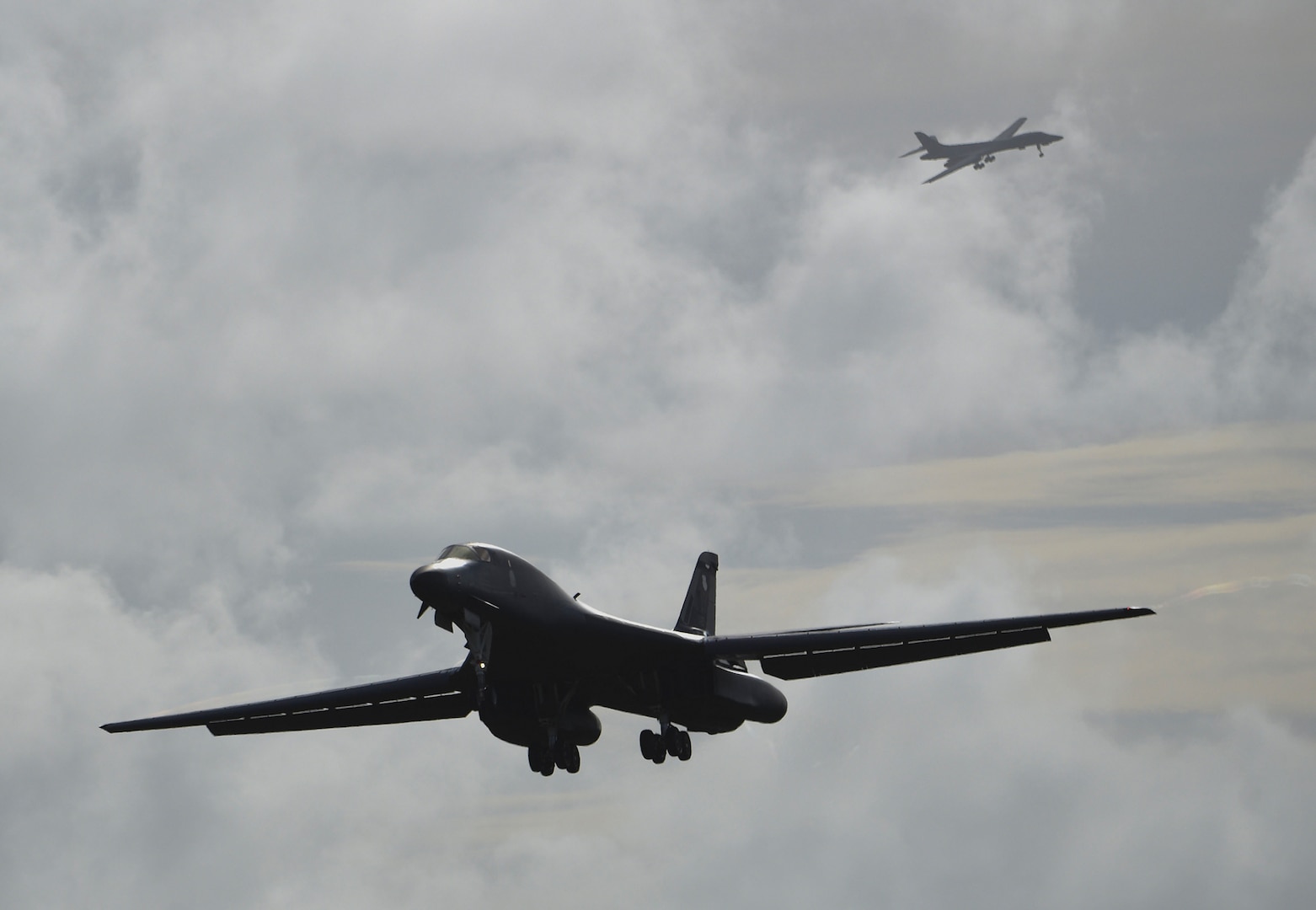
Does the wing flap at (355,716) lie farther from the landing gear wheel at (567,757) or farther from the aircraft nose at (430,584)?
the aircraft nose at (430,584)

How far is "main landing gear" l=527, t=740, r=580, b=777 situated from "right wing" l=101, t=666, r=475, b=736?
3.87 meters

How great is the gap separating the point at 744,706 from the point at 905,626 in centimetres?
631

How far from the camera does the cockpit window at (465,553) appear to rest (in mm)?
36969

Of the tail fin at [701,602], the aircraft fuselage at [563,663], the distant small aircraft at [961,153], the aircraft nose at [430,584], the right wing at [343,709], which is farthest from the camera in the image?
Result: the distant small aircraft at [961,153]

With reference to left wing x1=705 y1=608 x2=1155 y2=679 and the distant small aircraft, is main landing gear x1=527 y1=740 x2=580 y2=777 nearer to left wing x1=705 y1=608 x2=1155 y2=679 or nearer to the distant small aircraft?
left wing x1=705 y1=608 x2=1155 y2=679

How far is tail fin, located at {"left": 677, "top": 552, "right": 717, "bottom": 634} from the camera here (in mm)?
52781

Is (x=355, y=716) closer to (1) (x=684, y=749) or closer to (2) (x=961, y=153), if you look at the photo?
(1) (x=684, y=749)

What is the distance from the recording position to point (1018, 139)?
129875 millimetres

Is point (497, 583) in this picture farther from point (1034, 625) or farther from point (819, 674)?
point (1034, 625)

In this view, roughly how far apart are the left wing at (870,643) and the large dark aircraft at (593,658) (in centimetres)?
4

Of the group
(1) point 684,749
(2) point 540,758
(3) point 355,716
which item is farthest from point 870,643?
(3) point 355,716

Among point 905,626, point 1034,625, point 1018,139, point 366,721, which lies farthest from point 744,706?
point 1018,139

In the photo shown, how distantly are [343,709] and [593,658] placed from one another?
1454cm

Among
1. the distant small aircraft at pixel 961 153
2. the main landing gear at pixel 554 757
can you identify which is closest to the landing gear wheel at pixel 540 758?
the main landing gear at pixel 554 757
